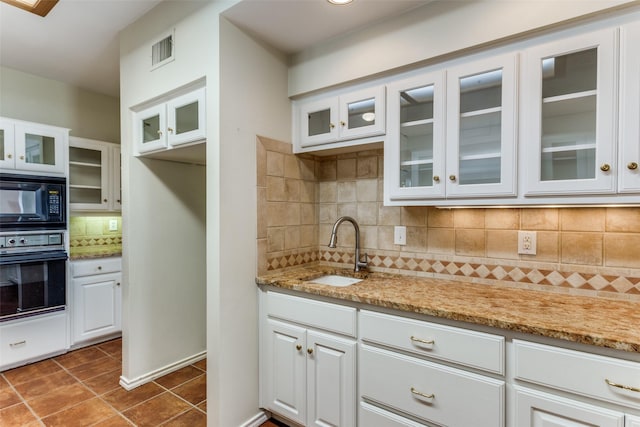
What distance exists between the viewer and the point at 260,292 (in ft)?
6.70

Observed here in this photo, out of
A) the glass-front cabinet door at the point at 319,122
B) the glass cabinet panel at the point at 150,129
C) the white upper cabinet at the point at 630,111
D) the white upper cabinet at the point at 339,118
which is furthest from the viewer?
the glass cabinet panel at the point at 150,129

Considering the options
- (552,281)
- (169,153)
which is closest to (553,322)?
(552,281)

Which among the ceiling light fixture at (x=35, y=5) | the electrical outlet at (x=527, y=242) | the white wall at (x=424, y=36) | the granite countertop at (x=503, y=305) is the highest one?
the ceiling light fixture at (x=35, y=5)

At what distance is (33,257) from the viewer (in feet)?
8.66

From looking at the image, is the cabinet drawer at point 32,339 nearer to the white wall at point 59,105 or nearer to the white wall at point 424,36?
the white wall at point 59,105

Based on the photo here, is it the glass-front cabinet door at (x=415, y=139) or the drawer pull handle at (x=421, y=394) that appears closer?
the drawer pull handle at (x=421, y=394)

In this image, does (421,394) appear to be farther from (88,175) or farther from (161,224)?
(88,175)

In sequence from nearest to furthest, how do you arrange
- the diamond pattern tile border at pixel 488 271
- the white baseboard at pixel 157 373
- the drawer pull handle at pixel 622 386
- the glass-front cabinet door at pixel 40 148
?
the drawer pull handle at pixel 622 386 → the diamond pattern tile border at pixel 488 271 → the white baseboard at pixel 157 373 → the glass-front cabinet door at pixel 40 148

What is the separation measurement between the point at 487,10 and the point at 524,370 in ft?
5.17

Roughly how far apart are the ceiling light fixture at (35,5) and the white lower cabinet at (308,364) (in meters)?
2.16

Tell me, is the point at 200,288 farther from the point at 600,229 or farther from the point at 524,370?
the point at 600,229

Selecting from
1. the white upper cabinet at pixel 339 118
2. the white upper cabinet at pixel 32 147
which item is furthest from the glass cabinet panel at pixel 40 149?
the white upper cabinet at pixel 339 118

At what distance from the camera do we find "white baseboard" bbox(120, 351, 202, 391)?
237 centimetres

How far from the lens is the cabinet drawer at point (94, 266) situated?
9.69 ft
